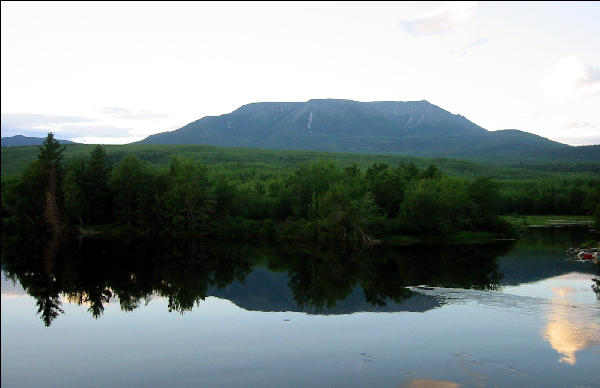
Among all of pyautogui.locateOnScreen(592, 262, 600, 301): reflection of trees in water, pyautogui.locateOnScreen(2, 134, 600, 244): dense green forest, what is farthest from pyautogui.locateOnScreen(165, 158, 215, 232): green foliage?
pyautogui.locateOnScreen(592, 262, 600, 301): reflection of trees in water

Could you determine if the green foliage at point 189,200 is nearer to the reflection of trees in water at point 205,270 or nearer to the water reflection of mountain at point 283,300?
the reflection of trees in water at point 205,270

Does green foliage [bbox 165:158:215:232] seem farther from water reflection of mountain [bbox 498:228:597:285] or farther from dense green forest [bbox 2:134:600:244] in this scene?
water reflection of mountain [bbox 498:228:597:285]

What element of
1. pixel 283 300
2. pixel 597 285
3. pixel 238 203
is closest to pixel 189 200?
pixel 238 203

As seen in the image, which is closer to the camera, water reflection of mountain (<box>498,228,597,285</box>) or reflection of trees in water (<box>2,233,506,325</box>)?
reflection of trees in water (<box>2,233,506,325</box>)

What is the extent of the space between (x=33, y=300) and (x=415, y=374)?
3058 centimetres

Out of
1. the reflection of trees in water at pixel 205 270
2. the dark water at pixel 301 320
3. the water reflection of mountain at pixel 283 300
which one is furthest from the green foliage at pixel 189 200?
the water reflection of mountain at pixel 283 300

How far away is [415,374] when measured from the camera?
2473 centimetres

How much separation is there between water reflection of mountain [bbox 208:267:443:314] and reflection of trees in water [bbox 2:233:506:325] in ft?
2.47

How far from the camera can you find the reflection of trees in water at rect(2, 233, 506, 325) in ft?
142

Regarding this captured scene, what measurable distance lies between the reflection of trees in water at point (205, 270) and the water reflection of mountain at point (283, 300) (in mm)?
754

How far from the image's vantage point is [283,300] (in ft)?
142

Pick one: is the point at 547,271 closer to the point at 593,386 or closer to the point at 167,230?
the point at 593,386

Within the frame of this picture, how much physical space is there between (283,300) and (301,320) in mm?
7422

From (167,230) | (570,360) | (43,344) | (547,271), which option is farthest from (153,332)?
(167,230)
